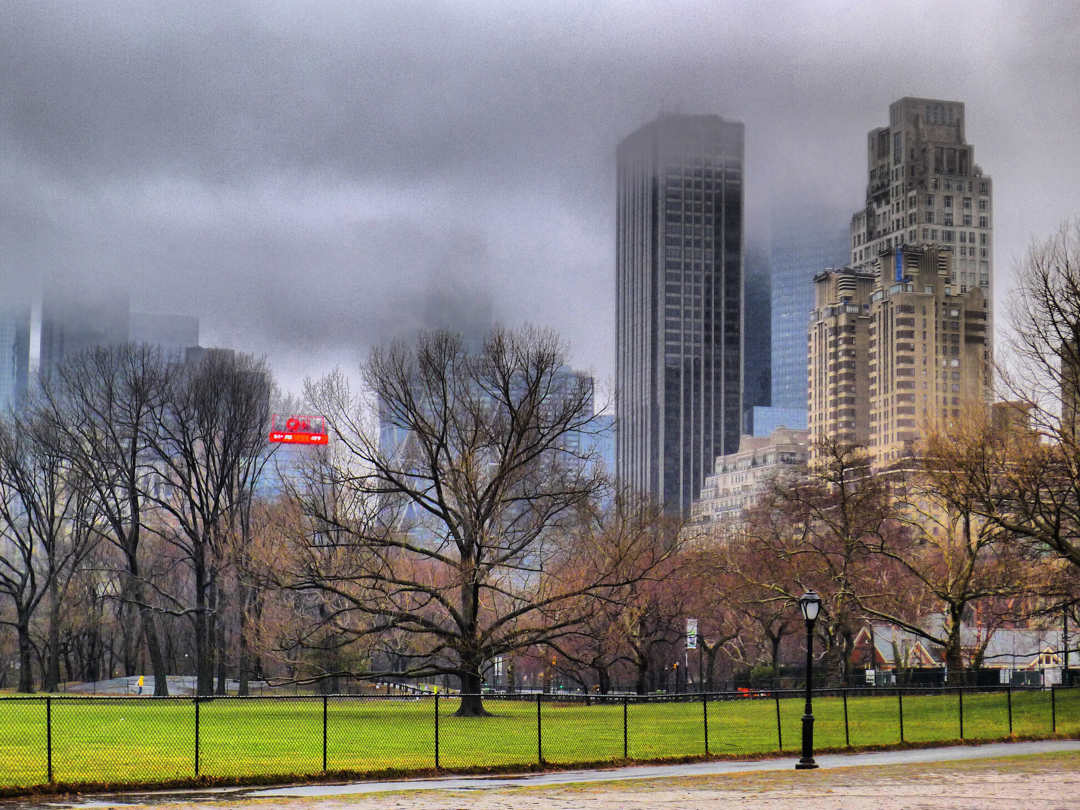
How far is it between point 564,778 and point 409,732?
38.3 ft

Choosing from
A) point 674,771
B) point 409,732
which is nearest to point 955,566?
point 409,732

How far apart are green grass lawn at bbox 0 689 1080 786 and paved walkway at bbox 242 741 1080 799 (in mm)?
1554

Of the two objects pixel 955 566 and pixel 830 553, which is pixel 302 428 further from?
pixel 955 566

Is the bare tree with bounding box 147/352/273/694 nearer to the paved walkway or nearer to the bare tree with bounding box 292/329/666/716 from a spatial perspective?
the bare tree with bounding box 292/329/666/716

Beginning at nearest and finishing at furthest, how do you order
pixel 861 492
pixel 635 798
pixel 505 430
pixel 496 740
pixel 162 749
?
pixel 635 798, pixel 162 749, pixel 496 740, pixel 505 430, pixel 861 492

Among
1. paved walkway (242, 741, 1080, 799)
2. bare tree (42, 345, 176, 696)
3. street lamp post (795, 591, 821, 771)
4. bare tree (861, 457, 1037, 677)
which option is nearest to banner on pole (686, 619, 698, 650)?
bare tree (861, 457, 1037, 677)

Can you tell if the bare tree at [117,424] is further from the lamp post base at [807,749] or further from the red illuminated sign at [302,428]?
the red illuminated sign at [302,428]

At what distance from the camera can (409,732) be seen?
121 ft

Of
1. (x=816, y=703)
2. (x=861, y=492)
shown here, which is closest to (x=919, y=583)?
(x=861, y=492)

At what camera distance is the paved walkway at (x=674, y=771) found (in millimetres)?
23453

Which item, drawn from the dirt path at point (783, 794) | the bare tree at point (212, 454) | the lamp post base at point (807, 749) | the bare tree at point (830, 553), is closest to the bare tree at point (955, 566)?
the bare tree at point (830, 553)

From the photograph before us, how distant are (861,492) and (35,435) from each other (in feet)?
143

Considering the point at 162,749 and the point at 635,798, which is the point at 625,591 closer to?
the point at 162,749

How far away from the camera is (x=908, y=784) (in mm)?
24703
